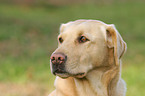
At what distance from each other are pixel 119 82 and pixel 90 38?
0.83 m

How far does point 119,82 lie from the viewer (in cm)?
442

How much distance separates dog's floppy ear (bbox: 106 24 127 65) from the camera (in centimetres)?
407

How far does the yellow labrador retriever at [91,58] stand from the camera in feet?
12.9

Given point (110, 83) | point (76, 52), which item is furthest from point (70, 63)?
point (110, 83)

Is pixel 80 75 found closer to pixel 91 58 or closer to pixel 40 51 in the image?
pixel 91 58

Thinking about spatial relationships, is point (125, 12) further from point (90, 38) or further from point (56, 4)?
point (90, 38)

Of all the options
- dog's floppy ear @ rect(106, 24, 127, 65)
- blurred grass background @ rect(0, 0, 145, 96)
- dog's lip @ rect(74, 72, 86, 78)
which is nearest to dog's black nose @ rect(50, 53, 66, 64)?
dog's lip @ rect(74, 72, 86, 78)

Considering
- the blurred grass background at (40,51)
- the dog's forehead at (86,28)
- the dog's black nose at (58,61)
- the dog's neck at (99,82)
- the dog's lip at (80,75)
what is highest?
the dog's forehead at (86,28)

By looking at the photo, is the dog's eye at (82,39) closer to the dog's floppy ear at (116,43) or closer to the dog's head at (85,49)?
the dog's head at (85,49)

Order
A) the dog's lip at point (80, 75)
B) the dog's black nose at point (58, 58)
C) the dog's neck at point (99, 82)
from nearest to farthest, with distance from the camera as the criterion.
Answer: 1. the dog's black nose at point (58, 58)
2. the dog's lip at point (80, 75)
3. the dog's neck at point (99, 82)

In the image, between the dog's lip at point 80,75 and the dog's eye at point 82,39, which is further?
the dog's eye at point 82,39

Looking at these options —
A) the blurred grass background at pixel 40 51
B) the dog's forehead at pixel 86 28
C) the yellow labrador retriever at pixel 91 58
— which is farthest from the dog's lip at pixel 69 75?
the blurred grass background at pixel 40 51

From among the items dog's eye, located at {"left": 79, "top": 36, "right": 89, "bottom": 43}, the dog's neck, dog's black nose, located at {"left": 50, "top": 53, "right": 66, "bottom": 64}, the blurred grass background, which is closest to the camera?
dog's black nose, located at {"left": 50, "top": 53, "right": 66, "bottom": 64}

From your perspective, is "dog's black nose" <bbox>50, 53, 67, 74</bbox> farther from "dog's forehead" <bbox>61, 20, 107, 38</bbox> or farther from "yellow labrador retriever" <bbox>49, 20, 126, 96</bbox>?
"dog's forehead" <bbox>61, 20, 107, 38</bbox>
